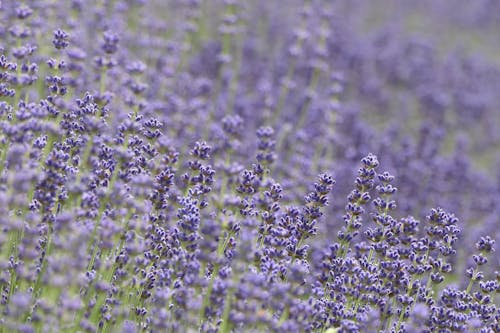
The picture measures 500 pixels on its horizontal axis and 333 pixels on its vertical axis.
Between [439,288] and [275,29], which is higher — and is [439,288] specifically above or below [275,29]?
below

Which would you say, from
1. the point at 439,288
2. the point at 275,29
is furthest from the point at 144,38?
the point at 439,288

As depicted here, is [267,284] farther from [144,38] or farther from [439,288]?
[144,38]

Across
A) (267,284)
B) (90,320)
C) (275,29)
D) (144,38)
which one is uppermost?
(275,29)

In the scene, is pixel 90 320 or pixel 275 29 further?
pixel 275 29

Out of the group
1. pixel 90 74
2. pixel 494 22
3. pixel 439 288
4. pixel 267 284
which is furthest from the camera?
pixel 494 22

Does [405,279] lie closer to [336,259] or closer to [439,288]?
[336,259]

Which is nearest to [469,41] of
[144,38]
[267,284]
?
[144,38]

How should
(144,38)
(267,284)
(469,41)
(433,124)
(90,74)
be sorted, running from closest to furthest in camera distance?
(267,284), (90,74), (144,38), (433,124), (469,41)
